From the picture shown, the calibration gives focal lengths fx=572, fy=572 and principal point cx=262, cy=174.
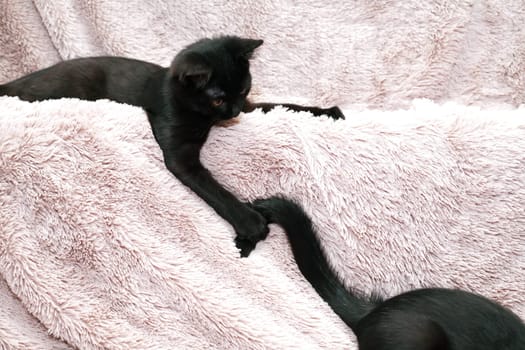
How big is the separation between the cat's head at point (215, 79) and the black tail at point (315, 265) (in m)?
0.24

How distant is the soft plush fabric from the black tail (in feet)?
0.10

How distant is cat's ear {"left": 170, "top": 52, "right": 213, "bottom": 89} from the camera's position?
1129 mm

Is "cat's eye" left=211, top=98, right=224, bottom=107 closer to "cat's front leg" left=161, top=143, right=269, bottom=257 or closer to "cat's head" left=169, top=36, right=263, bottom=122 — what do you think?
"cat's head" left=169, top=36, right=263, bottom=122

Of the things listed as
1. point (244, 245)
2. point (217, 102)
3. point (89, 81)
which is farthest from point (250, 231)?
point (89, 81)

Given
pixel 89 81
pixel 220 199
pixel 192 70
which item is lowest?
pixel 220 199

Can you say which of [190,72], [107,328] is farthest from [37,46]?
[107,328]

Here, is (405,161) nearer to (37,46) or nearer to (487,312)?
(487,312)

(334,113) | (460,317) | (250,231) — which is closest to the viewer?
(460,317)

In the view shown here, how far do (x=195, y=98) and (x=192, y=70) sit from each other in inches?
4.1

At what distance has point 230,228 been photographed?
3.92 ft

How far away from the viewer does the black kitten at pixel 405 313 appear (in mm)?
1008

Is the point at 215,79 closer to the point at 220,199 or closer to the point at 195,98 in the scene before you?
the point at 195,98

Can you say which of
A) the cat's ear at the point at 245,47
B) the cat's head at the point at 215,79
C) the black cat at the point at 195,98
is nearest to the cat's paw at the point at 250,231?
the black cat at the point at 195,98

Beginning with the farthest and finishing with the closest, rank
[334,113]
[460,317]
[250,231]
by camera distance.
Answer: [334,113], [250,231], [460,317]
